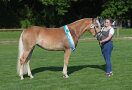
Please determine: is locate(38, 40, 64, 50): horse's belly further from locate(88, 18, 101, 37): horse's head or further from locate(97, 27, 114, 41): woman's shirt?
locate(97, 27, 114, 41): woman's shirt

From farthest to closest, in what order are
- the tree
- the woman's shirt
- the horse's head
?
the tree, the woman's shirt, the horse's head

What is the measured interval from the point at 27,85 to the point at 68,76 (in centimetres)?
185

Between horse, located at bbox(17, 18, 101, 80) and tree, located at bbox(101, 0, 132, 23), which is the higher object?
horse, located at bbox(17, 18, 101, 80)

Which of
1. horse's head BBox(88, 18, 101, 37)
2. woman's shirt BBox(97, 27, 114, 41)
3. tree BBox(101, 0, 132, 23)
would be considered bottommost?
tree BBox(101, 0, 132, 23)

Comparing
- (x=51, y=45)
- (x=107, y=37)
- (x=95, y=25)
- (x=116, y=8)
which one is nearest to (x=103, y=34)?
(x=107, y=37)

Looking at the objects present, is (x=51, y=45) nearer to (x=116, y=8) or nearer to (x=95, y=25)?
(x=95, y=25)

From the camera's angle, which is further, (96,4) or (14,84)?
(96,4)

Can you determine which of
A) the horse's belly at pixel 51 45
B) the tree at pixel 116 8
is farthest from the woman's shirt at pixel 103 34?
the tree at pixel 116 8

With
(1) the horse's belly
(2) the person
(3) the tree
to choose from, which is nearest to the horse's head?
(2) the person

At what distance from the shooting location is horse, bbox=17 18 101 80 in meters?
9.91

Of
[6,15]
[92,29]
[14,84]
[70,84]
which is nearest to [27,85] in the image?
[14,84]

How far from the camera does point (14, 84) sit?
903 centimetres

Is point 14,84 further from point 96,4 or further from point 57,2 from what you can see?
point 96,4

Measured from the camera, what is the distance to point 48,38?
10039 millimetres
